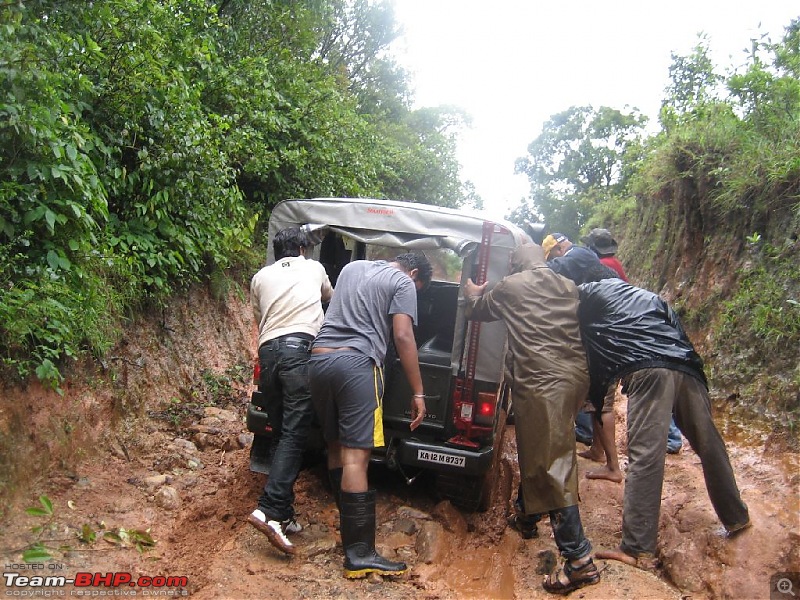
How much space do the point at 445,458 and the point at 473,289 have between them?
42.6 inches

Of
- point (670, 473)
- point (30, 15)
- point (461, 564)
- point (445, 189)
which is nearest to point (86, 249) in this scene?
point (30, 15)

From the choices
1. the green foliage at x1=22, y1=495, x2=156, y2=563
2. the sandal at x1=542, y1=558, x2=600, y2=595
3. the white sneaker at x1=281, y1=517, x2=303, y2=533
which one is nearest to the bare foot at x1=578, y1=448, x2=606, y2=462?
the sandal at x1=542, y1=558, x2=600, y2=595

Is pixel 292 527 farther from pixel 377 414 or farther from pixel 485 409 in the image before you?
pixel 485 409

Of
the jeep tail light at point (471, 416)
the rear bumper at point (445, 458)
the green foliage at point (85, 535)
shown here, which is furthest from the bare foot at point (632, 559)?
the green foliage at point (85, 535)

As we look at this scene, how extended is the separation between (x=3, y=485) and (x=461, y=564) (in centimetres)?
254

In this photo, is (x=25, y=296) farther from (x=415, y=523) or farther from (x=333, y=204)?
(x=415, y=523)

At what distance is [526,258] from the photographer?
3621mm

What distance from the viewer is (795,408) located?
420 centimetres

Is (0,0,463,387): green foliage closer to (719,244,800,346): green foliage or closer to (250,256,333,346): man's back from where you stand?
(250,256,333,346): man's back

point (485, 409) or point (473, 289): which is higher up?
point (473, 289)

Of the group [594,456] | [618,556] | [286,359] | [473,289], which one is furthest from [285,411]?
[594,456]

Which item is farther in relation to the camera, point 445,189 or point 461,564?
point 445,189

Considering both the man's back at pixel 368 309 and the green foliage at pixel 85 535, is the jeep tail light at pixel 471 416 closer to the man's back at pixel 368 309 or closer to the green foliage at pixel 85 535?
the man's back at pixel 368 309

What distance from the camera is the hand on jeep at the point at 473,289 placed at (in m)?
3.71
